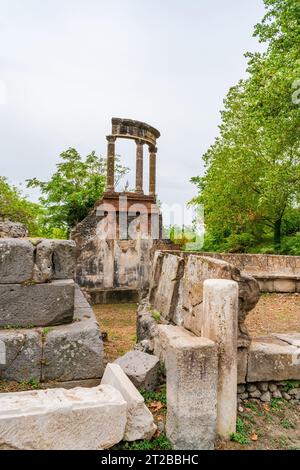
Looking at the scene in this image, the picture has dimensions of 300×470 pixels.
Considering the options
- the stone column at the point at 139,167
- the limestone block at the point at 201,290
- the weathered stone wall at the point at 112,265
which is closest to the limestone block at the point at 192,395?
the limestone block at the point at 201,290

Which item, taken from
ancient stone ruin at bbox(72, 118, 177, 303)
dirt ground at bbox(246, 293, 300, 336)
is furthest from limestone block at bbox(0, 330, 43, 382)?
ancient stone ruin at bbox(72, 118, 177, 303)

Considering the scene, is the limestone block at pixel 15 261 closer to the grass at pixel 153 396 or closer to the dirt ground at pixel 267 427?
the grass at pixel 153 396

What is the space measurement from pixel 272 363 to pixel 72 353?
197 cm

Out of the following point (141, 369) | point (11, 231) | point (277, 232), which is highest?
point (277, 232)

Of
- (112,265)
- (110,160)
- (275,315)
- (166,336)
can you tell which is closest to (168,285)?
(166,336)

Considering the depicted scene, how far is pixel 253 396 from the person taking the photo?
346 centimetres

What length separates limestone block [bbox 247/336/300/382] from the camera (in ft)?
11.1

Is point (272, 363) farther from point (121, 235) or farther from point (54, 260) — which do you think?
point (121, 235)

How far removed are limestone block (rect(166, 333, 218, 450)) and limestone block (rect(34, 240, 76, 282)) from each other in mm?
1327

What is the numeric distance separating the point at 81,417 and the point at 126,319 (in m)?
5.46

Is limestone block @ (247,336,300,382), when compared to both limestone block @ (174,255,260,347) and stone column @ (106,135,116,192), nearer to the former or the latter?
limestone block @ (174,255,260,347)

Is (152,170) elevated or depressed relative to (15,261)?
elevated

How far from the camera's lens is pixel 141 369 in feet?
10.8

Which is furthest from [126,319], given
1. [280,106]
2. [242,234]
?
[242,234]
